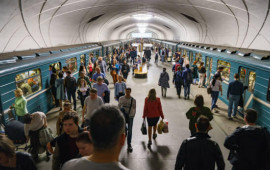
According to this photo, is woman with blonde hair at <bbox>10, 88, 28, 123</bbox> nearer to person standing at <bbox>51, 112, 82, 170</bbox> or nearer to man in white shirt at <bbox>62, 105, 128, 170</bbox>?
person standing at <bbox>51, 112, 82, 170</bbox>

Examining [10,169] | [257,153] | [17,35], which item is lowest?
[257,153]

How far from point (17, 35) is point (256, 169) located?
478 inches

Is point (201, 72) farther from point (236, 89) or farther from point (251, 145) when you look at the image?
point (251, 145)

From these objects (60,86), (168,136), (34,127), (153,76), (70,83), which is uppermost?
(70,83)

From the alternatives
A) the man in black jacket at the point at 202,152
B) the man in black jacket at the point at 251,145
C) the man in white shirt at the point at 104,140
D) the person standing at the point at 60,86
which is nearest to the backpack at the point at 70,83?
the person standing at the point at 60,86

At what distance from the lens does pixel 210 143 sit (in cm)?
258

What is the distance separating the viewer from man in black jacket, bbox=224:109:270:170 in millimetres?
2979

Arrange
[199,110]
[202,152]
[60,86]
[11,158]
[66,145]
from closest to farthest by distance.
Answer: [11,158] → [202,152] → [66,145] → [199,110] → [60,86]

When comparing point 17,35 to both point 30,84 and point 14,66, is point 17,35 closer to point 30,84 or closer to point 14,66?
point 30,84

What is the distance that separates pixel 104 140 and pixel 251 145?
9.04 ft

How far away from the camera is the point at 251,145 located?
301cm

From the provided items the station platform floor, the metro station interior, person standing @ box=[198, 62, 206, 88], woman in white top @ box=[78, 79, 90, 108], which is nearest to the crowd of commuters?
the station platform floor

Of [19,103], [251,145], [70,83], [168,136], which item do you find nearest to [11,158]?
[251,145]

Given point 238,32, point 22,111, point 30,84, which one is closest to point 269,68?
point 22,111
